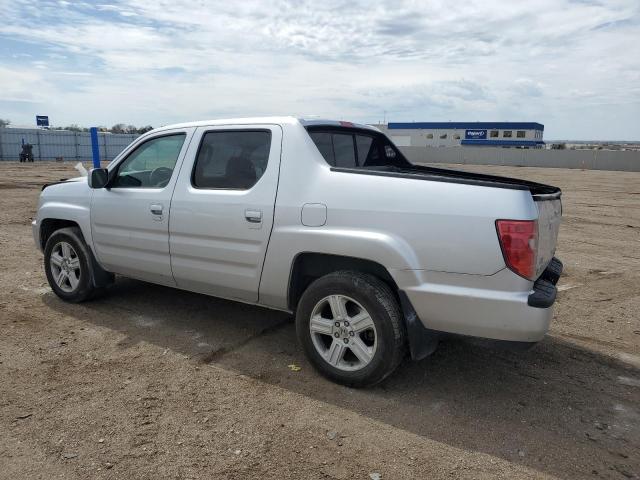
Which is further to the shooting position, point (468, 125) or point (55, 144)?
point (468, 125)

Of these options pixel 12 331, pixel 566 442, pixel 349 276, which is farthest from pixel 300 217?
pixel 12 331

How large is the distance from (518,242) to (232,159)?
231 cm

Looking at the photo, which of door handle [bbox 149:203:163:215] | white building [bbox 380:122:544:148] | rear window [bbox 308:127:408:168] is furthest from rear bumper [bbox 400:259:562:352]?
white building [bbox 380:122:544:148]

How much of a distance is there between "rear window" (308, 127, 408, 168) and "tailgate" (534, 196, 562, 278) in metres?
1.57

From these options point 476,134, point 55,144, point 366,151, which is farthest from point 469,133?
point 366,151

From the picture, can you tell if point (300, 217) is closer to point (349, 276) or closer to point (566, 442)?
point (349, 276)

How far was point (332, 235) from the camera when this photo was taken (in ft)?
11.5

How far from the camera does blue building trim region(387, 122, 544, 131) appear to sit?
269 ft

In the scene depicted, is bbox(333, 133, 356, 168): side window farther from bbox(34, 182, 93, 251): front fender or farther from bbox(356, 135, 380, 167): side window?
bbox(34, 182, 93, 251): front fender

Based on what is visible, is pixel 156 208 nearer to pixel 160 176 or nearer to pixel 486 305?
pixel 160 176

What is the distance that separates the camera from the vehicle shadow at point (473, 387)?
2990mm

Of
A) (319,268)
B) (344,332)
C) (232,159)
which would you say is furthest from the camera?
(232,159)

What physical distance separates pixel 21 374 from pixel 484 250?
3.37m

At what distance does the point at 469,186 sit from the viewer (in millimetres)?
3123
